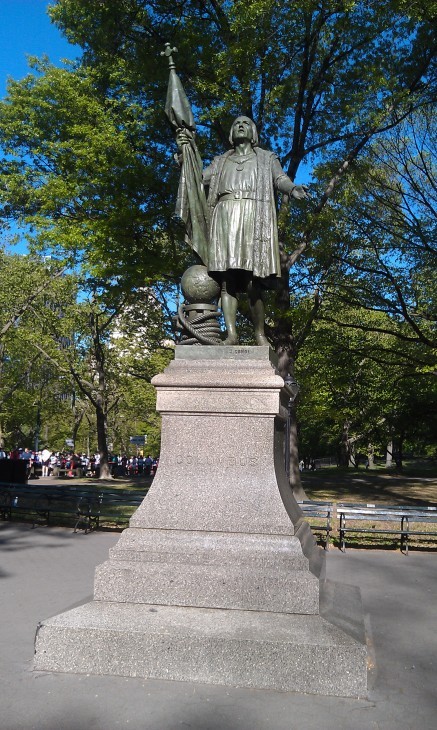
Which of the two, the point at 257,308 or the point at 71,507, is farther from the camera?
the point at 71,507

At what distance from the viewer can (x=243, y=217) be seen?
6188 mm

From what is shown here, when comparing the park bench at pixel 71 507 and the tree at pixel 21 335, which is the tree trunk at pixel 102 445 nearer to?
the tree at pixel 21 335

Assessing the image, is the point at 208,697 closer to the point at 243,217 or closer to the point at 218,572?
the point at 218,572

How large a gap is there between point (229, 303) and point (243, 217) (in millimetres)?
850

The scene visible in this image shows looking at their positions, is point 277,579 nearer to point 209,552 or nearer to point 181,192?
point 209,552

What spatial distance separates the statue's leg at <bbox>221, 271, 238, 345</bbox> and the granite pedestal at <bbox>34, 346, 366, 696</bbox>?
0.41 m

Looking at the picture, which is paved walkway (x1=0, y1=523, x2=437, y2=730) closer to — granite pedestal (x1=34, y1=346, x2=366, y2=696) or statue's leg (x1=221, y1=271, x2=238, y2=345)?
granite pedestal (x1=34, y1=346, x2=366, y2=696)

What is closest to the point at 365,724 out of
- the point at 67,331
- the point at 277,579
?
the point at 277,579

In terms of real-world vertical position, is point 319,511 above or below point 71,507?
above

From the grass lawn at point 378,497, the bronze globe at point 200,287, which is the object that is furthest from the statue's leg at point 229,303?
the grass lawn at point 378,497

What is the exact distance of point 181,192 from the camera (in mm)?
6430

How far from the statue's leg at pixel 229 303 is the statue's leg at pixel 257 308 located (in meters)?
0.18

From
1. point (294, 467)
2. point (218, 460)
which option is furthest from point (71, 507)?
point (218, 460)

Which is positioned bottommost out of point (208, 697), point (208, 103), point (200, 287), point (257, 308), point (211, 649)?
point (208, 697)
